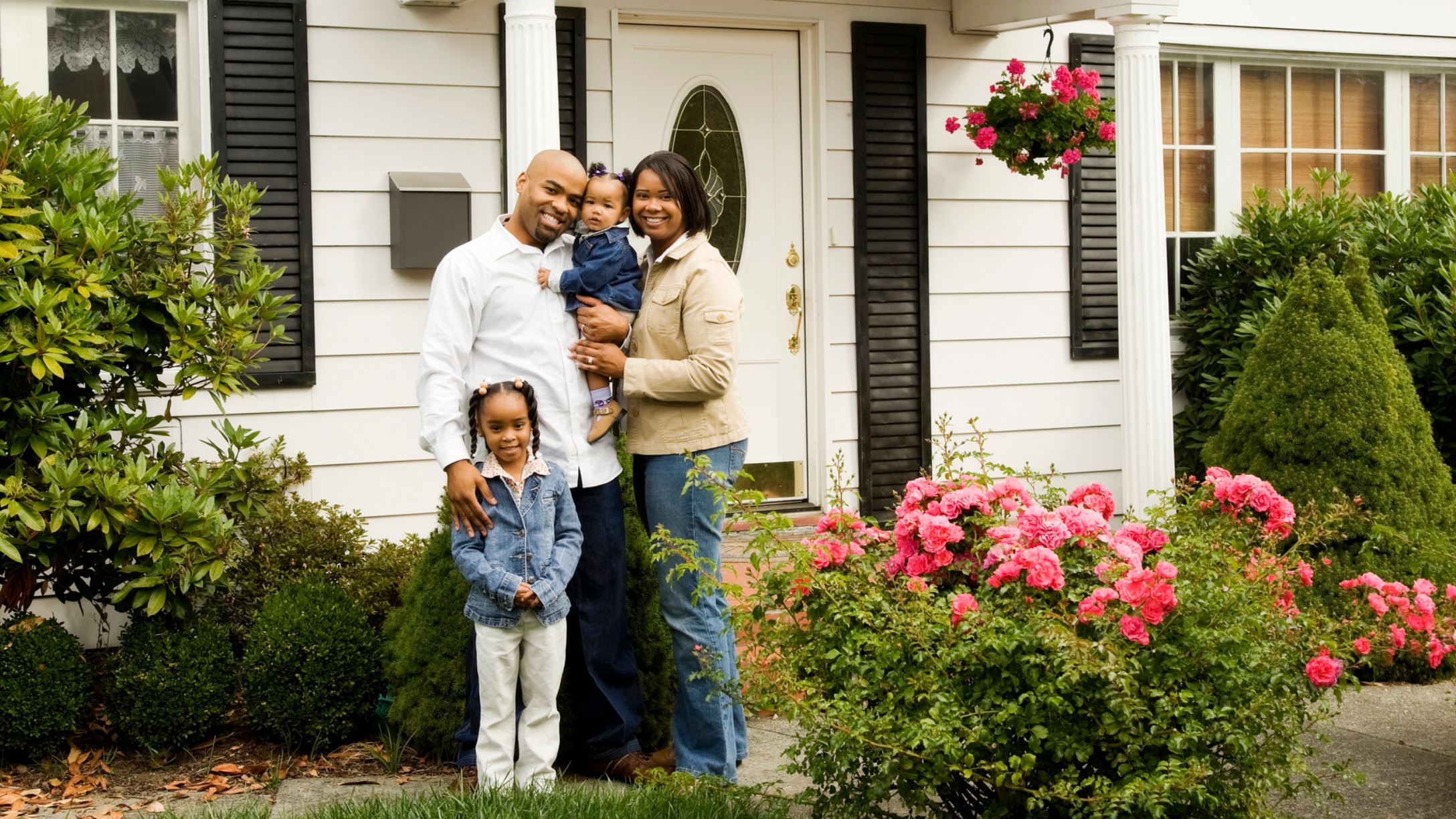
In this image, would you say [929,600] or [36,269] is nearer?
[929,600]

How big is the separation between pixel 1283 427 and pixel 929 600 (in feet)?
10.0

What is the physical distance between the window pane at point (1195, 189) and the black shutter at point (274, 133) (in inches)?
181

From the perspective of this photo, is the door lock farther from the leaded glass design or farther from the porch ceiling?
the porch ceiling

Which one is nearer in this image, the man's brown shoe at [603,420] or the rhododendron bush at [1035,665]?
the rhododendron bush at [1035,665]

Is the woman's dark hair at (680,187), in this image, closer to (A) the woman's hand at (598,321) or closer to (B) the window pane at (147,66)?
(A) the woman's hand at (598,321)

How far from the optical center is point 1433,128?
7988mm

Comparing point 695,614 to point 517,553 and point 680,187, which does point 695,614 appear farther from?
point 680,187

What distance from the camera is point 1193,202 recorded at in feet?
24.4

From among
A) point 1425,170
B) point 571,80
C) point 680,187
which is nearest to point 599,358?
point 680,187

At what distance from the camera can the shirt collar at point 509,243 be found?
363cm

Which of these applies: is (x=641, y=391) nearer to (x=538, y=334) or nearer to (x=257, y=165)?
(x=538, y=334)

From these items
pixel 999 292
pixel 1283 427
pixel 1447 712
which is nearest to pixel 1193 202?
pixel 999 292

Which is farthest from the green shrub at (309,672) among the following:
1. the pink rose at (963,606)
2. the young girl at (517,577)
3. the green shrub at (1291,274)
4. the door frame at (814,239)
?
the green shrub at (1291,274)

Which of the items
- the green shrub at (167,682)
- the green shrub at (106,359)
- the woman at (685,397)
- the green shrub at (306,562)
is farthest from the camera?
the green shrub at (306,562)
